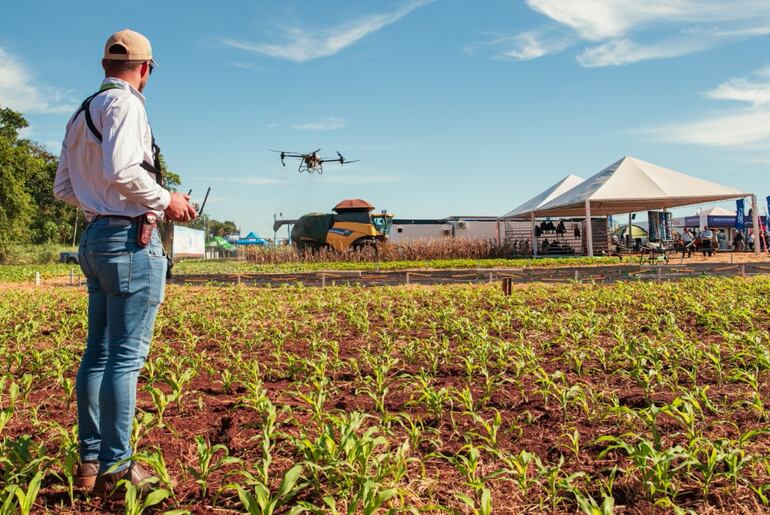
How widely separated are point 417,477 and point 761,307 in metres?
6.46

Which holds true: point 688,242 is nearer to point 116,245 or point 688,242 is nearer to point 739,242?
point 739,242

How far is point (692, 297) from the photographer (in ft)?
25.9

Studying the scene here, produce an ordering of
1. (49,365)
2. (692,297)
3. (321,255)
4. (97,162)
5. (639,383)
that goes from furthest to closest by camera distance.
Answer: (321,255)
(692,297)
(49,365)
(639,383)
(97,162)

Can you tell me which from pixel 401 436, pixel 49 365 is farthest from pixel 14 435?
pixel 401 436

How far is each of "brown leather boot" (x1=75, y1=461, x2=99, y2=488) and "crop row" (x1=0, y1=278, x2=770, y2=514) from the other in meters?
0.06

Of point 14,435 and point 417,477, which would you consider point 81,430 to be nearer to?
point 14,435

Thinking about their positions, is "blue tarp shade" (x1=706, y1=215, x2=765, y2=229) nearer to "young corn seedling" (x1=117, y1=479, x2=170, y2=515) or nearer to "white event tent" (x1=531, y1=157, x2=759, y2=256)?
"white event tent" (x1=531, y1=157, x2=759, y2=256)

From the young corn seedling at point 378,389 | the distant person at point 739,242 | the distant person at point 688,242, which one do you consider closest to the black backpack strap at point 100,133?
the young corn seedling at point 378,389

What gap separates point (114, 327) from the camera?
218cm

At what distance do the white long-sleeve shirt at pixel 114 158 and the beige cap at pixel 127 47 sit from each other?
0.33 ft

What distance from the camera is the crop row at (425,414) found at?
7.50 ft

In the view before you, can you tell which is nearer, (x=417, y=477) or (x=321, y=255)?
(x=417, y=477)

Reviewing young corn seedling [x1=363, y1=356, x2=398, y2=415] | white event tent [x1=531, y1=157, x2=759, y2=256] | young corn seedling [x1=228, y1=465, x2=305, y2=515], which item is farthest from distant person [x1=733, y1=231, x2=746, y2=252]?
young corn seedling [x1=228, y1=465, x2=305, y2=515]

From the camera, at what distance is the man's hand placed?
2.32 meters
